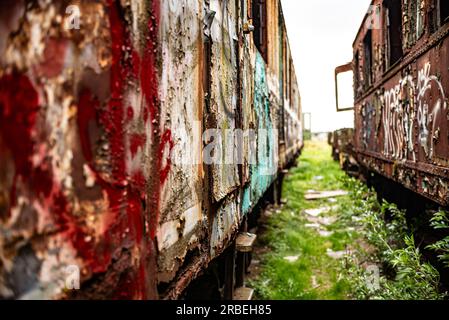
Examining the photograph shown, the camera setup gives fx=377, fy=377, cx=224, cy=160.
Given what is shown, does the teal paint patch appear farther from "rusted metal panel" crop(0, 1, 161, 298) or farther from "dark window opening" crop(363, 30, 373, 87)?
"dark window opening" crop(363, 30, 373, 87)

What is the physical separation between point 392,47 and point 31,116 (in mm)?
5426

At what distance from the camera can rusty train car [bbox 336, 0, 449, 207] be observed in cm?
296

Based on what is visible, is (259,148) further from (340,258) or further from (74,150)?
(74,150)

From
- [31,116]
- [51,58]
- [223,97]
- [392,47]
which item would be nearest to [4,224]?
[31,116]

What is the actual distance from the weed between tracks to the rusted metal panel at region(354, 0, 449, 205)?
0.55 m

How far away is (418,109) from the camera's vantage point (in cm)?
360

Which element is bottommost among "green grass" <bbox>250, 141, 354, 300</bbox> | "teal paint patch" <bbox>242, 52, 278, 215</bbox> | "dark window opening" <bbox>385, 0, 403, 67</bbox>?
"green grass" <bbox>250, 141, 354, 300</bbox>

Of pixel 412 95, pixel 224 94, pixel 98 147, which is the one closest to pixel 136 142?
pixel 98 147

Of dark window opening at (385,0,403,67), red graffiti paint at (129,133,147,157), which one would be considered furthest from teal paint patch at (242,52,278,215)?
red graffiti paint at (129,133,147,157)

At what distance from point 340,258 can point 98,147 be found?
197 inches

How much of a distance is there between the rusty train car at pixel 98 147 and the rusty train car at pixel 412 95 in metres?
2.19

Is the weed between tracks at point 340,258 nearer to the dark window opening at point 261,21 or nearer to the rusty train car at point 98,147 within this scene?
the rusty train car at point 98,147

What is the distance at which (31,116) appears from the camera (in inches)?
29.9

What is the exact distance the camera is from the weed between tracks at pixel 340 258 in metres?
3.44
